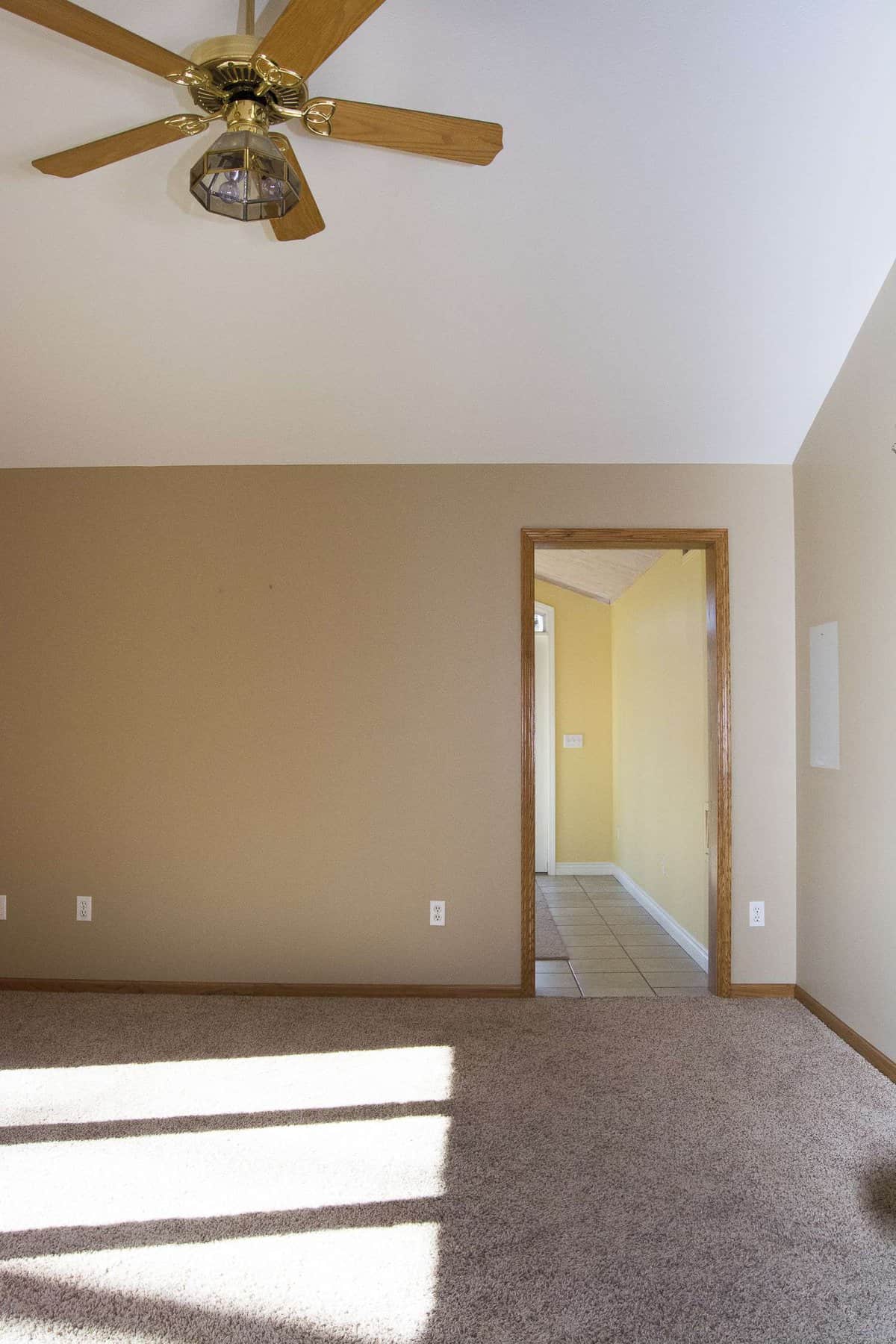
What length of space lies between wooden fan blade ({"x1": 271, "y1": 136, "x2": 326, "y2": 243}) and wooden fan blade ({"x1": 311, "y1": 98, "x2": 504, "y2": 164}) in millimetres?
142

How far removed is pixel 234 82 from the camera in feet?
6.25

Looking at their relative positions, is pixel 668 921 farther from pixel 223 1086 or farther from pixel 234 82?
pixel 234 82

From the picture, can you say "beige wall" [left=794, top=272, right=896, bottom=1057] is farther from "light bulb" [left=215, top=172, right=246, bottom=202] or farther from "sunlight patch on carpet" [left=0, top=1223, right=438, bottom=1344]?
"light bulb" [left=215, top=172, right=246, bottom=202]

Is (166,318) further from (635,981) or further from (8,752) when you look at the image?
(635,981)

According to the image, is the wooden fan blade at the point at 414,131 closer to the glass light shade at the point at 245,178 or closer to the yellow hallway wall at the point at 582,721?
the glass light shade at the point at 245,178

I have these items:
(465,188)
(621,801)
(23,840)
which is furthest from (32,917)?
(621,801)

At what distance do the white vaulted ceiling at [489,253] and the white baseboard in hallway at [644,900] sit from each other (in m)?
2.65

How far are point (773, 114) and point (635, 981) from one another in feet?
12.1

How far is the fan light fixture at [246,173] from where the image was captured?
1.85 metres

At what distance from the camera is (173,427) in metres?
4.11

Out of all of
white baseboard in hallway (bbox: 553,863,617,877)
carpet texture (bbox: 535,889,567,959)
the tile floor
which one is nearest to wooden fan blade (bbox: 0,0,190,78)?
the tile floor

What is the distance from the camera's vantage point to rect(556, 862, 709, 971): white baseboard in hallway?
16.5ft

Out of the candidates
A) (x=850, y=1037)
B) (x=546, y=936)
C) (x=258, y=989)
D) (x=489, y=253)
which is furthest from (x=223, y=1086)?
(x=489, y=253)

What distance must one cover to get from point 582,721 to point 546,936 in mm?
2810
